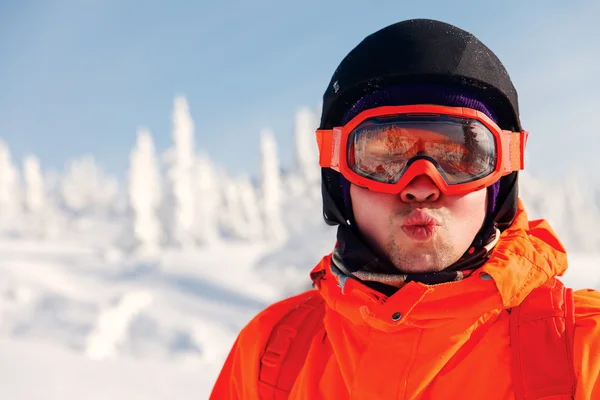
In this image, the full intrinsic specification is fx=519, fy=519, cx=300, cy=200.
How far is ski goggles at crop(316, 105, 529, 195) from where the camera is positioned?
6.70 ft

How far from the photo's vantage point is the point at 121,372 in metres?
6.42

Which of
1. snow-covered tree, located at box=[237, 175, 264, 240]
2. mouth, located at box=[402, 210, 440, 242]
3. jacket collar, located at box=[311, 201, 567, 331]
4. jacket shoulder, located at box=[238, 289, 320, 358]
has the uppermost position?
snow-covered tree, located at box=[237, 175, 264, 240]

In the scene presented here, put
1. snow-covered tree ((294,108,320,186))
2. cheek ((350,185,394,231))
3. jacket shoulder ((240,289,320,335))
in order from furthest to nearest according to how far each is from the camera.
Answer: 1. snow-covered tree ((294,108,320,186))
2. jacket shoulder ((240,289,320,335))
3. cheek ((350,185,394,231))

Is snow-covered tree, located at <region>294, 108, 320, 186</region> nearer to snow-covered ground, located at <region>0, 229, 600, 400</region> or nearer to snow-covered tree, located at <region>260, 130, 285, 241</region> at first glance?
snow-covered tree, located at <region>260, 130, 285, 241</region>

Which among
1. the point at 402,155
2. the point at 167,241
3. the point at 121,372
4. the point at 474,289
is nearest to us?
the point at 474,289

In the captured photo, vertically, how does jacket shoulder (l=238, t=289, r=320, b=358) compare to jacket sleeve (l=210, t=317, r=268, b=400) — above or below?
above

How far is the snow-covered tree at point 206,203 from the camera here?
46.2 m

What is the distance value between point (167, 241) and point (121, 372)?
125ft

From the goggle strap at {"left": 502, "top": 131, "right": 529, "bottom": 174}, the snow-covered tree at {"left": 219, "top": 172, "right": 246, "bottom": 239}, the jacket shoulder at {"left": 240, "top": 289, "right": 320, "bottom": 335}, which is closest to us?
A: the goggle strap at {"left": 502, "top": 131, "right": 529, "bottom": 174}

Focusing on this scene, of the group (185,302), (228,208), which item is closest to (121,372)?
(185,302)

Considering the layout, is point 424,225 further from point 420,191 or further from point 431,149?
point 431,149

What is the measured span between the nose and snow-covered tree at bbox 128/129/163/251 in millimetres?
41880

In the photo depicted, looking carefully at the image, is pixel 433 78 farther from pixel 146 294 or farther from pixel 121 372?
pixel 146 294

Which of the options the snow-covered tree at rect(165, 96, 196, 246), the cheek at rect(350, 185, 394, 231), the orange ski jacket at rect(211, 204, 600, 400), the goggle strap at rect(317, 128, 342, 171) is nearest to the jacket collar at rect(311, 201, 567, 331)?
the orange ski jacket at rect(211, 204, 600, 400)
